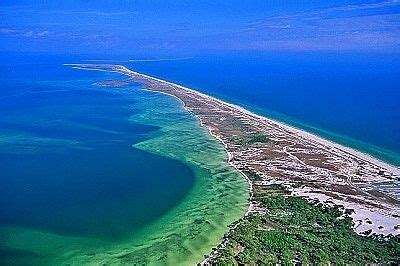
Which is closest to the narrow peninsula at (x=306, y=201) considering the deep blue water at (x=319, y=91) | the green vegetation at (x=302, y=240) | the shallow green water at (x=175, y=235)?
the green vegetation at (x=302, y=240)

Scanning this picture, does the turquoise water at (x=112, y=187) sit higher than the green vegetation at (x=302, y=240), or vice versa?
the green vegetation at (x=302, y=240)

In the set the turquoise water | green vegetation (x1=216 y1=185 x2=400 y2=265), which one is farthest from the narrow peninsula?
the turquoise water

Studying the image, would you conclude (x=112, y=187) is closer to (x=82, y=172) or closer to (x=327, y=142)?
(x=82, y=172)

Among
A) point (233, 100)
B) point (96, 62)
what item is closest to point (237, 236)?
point (233, 100)

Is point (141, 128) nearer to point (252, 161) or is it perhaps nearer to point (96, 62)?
point (252, 161)

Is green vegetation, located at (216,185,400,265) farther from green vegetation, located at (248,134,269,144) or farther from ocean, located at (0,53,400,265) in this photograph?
green vegetation, located at (248,134,269,144)

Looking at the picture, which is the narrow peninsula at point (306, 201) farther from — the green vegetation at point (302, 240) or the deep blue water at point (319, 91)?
the deep blue water at point (319, 91)
